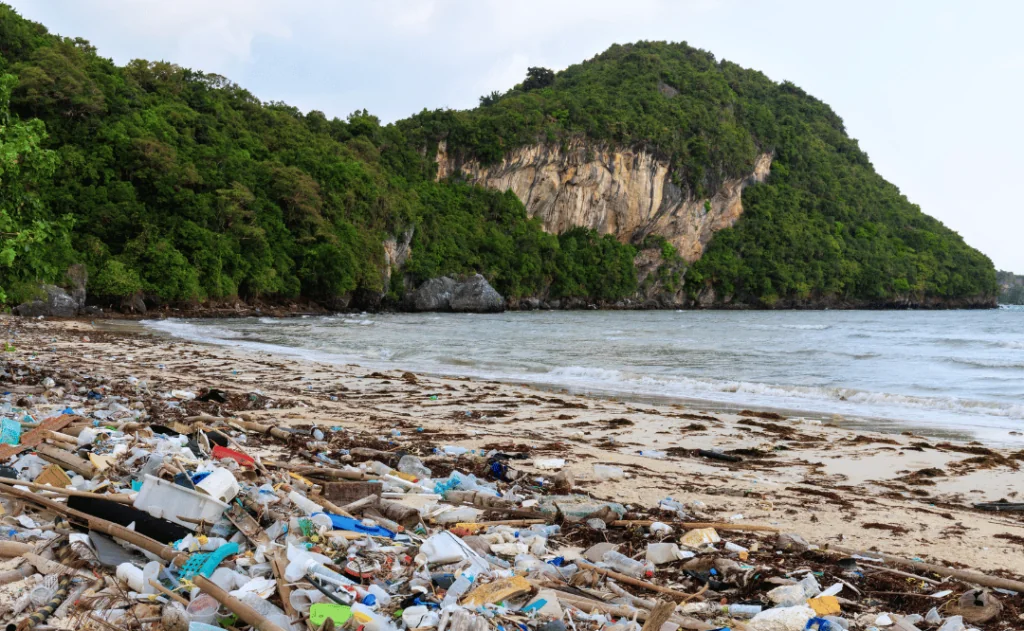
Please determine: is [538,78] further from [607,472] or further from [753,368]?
[607,472]

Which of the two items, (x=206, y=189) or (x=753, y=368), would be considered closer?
(x=753, y=368)

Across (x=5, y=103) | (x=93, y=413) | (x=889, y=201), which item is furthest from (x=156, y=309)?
(x=889, y=201)

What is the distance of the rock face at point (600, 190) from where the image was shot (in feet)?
254

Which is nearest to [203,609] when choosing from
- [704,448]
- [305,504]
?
[305,504]

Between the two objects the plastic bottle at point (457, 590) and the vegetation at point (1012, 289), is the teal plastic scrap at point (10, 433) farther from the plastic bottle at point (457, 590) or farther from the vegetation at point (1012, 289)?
the vegetation at point (1012, 289)

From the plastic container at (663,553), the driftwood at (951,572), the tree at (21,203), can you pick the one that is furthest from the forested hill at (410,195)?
the driftwood at (951,572)

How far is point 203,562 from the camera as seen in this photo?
3.13 metres

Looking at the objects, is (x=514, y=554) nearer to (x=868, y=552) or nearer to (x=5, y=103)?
(x=868, y=552)

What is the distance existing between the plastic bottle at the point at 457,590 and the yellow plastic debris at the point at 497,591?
41mm

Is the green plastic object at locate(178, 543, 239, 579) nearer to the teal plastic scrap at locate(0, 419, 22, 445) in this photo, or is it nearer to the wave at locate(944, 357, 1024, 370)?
the teal plastic scrap at locate(0, 419, 22, 445)

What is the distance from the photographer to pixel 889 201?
348 ft

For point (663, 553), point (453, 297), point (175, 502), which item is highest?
point (453, 297)

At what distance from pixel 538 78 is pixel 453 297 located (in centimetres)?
5386

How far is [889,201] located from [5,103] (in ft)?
388
